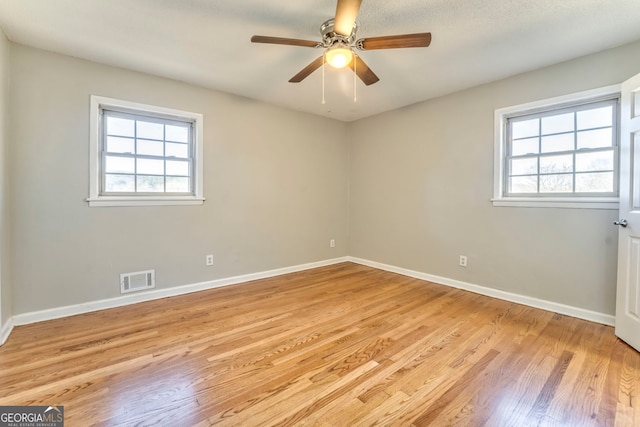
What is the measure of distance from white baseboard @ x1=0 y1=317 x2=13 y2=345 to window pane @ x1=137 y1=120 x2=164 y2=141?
78.9 inches

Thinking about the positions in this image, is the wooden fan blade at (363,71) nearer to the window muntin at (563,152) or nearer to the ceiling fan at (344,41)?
the ceiling fan at (344,41)

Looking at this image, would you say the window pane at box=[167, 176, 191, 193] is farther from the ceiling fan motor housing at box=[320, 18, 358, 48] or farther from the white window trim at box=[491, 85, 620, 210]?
the white window trim at box=[491, 85, 620, 210]

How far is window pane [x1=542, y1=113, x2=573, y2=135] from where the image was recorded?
2.80 meters

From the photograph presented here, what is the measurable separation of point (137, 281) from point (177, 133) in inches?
68.3

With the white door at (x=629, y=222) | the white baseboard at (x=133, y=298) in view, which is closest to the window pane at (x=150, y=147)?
the white baseboard at (x=133, y=298)

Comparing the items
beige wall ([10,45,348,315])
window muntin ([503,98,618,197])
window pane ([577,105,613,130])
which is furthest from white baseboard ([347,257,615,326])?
window pane ([577,105,613,130])

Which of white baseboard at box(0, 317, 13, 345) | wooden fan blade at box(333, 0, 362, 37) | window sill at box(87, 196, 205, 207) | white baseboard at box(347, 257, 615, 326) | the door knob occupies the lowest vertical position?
white baseboard at box(0, 317, 13, 345)

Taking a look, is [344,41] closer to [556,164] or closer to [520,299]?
[556,164]

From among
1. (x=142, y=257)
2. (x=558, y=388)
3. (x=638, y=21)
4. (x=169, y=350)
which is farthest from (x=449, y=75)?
(x=142, y=257)

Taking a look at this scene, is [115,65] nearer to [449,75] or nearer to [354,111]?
[354,111]

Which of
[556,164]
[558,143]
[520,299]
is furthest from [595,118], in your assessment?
[520,299]

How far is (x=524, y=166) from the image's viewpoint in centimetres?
311

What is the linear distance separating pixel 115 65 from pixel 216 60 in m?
1.06

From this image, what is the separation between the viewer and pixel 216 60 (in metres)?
2.74
